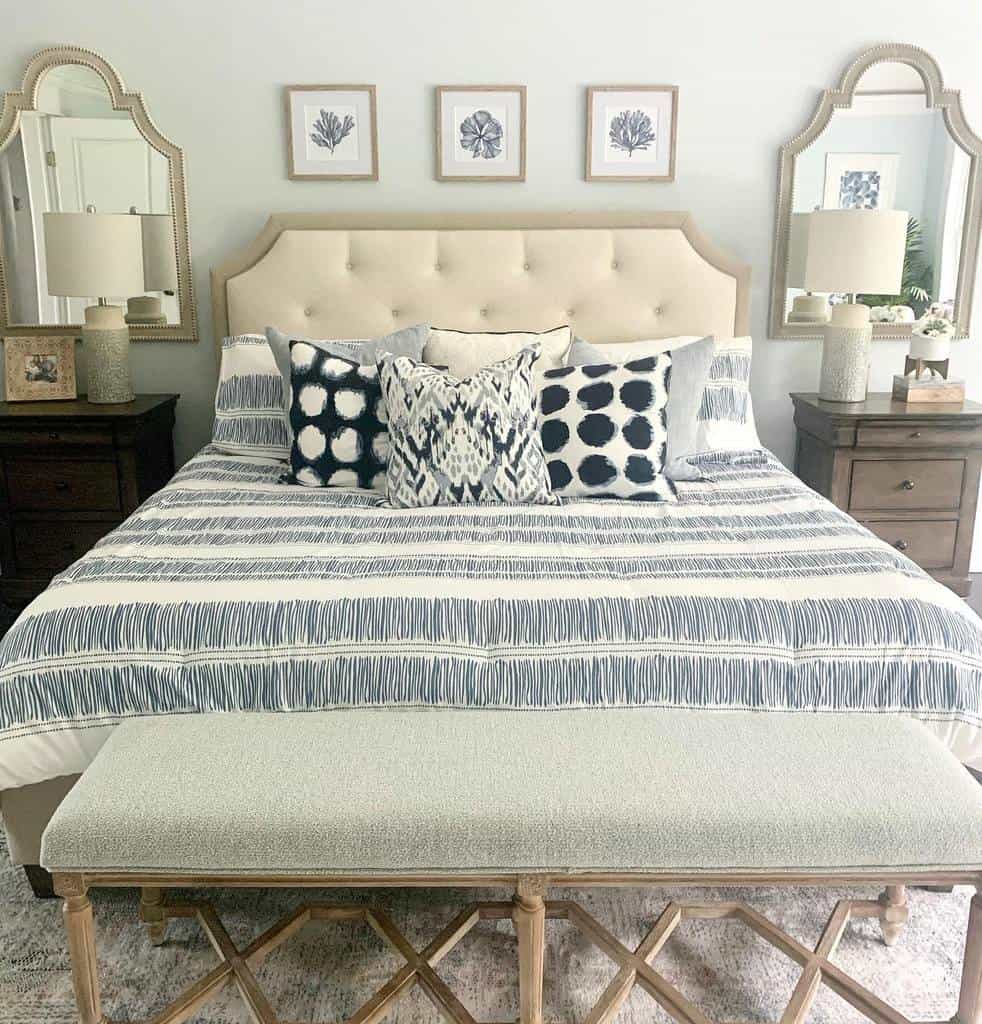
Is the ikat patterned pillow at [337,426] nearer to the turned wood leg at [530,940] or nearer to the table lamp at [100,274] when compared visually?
the table lamp at [100,274]

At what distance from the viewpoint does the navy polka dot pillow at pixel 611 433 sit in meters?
2.63

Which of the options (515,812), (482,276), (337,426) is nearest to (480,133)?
(482,276)

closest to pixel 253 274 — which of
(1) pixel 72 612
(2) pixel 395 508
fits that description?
(2) pixel 395 508

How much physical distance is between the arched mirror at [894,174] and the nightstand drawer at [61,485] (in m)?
2.42

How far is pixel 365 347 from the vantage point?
3.09 m

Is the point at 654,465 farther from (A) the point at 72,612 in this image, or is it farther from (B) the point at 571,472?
(A) the point at 72,612

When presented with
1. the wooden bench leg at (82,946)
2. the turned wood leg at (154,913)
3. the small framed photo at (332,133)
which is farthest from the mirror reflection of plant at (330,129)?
the wooden bench leg at (82,946)

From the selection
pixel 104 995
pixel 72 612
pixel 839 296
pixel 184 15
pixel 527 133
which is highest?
pixel 184 15

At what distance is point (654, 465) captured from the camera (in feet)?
8.67

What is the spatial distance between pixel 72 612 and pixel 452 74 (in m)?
2.38

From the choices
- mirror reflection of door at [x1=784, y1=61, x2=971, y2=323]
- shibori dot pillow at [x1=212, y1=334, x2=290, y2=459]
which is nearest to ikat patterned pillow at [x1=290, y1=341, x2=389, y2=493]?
shibori dot pillow at [x1=212, y1=334, x2=290, y2=459]

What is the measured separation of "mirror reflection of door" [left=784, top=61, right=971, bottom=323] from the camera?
11.4ft

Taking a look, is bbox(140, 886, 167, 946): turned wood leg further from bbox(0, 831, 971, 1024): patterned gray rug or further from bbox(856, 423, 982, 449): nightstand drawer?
bbox(856, 423, 982, 449): nightstand drawer

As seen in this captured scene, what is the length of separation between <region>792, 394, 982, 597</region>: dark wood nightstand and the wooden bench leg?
2.58m
